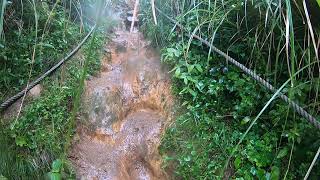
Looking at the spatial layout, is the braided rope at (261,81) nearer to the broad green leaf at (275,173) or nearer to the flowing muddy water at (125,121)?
the broad green leaf at (275,173)

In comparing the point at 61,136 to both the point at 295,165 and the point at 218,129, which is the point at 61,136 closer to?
the point at 218,129

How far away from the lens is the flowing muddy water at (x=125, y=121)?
7.98 ft

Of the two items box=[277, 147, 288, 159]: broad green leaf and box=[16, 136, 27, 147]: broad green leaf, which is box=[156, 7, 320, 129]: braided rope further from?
box=[16, 136, 27, 147]: broad green leaf

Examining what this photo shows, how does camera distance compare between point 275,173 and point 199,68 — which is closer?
point 275,173

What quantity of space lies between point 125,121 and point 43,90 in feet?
2.25

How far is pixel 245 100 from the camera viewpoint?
216 cm

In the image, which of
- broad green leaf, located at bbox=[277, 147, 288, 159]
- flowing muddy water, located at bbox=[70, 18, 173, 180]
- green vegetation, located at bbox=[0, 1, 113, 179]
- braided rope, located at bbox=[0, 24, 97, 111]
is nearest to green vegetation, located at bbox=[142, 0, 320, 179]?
broad green leaf, located at bbox=[277, 147, 288, 159]

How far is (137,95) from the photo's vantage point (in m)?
3.00

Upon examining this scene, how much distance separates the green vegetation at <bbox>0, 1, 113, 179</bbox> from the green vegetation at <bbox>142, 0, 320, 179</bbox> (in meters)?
0.75

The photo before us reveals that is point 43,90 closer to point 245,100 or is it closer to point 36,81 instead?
point 36,81

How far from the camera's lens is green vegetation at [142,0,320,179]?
73.8 inches

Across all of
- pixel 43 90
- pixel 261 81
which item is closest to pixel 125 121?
pixel 43 90

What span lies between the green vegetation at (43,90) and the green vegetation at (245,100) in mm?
750

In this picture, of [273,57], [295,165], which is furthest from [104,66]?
[295,165]
